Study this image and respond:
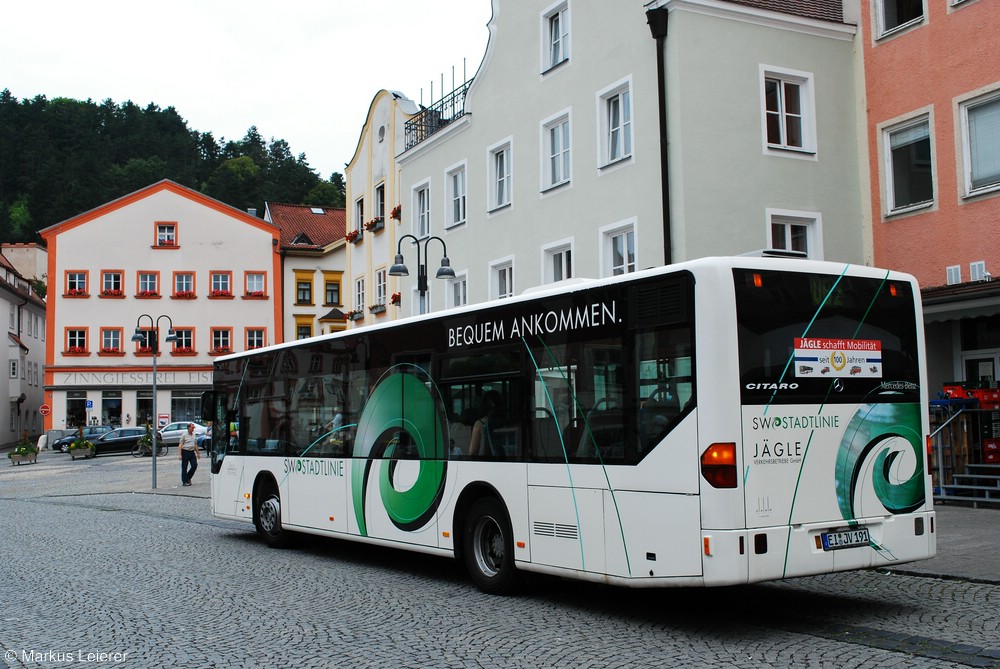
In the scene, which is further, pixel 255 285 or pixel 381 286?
pixel 255 285

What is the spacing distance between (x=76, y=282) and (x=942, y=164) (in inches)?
2314

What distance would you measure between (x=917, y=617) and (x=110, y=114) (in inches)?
4923

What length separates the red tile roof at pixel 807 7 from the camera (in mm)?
21516

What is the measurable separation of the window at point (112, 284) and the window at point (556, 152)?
48960 mm

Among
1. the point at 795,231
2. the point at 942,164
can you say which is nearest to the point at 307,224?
the point at 795,231

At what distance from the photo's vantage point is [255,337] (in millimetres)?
69562

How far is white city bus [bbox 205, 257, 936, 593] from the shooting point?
8.30 meters

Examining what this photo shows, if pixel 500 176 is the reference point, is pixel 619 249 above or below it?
below

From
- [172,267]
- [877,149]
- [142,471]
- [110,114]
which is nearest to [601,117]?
[877,149]

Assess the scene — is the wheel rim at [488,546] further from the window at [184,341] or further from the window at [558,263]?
the window at [184,341]

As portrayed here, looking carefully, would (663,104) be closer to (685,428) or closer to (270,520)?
(270,520)

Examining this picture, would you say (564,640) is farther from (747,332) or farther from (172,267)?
(172,267)

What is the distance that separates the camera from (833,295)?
29.5 ft

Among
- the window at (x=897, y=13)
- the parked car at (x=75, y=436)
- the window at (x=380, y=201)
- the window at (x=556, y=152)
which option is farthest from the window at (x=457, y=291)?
the parked car at (x=75, y=436)
